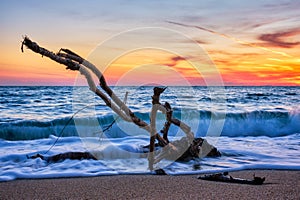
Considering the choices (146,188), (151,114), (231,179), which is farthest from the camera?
(151,114)

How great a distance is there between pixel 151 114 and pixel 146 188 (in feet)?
4.92

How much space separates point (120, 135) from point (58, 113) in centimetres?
688

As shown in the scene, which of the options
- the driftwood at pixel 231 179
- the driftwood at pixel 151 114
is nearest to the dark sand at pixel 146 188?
the driftwood at pixel 231 179

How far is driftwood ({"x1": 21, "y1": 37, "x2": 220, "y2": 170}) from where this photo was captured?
4910 mm

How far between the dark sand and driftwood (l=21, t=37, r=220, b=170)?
91 cm

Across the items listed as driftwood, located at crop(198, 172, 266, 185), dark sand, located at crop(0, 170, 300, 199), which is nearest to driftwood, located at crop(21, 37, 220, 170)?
dark sand, located at crop(0, 170, 300, 199)

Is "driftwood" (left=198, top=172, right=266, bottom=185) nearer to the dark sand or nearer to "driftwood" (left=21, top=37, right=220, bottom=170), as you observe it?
the dark sand

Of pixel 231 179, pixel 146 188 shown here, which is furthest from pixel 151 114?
pixel 231 179

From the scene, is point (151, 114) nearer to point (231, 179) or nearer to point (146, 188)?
point (146, 188)

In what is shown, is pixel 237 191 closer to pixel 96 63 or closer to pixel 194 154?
pixel 194 154

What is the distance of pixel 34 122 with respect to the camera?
42.3 ft

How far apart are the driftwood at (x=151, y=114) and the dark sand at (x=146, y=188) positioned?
91cm

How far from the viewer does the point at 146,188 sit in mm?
4285

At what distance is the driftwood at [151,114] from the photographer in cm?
491
